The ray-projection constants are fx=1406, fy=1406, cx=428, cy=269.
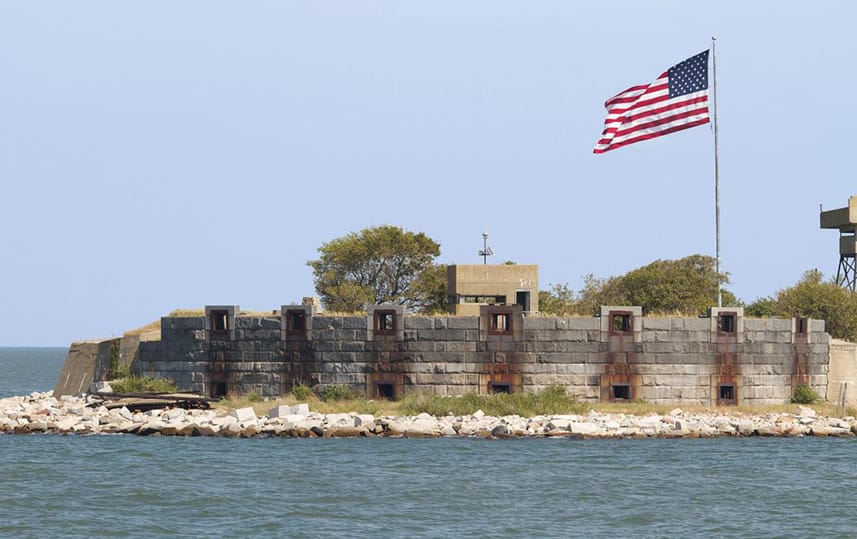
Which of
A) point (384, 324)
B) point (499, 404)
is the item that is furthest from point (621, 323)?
point (384, 324)

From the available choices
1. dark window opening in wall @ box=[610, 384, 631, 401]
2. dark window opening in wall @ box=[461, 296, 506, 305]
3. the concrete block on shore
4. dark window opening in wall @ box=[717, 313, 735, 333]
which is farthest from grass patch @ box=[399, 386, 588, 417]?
dark window opening in wall @ box=[461, 296, 506, 305]

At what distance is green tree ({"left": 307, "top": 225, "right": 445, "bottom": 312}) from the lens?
73812mm

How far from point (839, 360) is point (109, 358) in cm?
2698

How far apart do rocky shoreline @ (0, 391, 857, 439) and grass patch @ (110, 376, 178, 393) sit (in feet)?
5.24

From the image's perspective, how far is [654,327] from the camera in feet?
158

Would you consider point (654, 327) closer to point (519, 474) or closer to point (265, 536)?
point (519, 474)

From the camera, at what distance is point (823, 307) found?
65.4m

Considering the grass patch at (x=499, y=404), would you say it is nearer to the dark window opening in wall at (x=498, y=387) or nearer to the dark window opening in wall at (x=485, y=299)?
the dark window opening in wall at (x=498, y=387)

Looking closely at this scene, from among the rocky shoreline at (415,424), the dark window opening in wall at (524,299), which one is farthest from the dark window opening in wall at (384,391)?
the dark window opening in wall at (524,299)

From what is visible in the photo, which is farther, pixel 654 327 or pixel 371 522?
pixel 654 327

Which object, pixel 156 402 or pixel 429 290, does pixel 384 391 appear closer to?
pixel 156 402

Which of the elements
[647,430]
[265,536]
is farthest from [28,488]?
[647,430]

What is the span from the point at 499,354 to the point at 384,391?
13.6ft

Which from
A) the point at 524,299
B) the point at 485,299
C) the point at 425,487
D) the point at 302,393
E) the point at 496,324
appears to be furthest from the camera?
the point at 485,299
